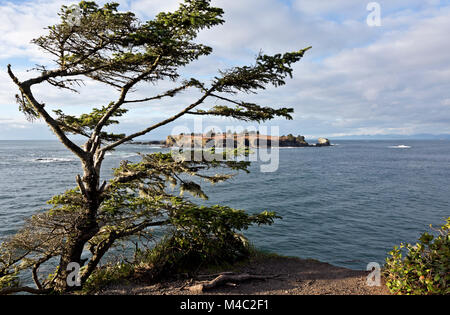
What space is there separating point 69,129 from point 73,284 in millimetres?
5499

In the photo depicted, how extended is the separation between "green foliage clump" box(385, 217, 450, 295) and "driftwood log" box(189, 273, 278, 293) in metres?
3.70

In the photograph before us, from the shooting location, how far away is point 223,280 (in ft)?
26.0

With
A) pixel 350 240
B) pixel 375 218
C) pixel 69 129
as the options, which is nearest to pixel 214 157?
pixel 69 129

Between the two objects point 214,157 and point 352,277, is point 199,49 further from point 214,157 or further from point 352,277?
point 352,277

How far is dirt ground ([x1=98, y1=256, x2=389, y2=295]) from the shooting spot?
7.50 metres

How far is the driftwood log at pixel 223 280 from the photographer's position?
7.55 m

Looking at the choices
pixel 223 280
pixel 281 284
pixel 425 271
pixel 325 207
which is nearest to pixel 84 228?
pixel 223 280

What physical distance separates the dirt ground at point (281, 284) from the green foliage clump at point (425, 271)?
0.79 meters

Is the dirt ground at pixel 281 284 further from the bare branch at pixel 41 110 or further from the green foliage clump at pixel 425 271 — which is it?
the bare branch at pixel 41 110

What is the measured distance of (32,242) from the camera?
728 centimetres

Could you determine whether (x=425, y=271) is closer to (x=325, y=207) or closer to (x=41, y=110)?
(x=41, y=110)

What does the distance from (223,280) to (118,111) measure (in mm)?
7280

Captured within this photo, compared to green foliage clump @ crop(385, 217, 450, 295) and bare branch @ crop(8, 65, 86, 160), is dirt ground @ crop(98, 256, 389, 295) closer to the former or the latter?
green foliage clump @ crop(385, 217, 450, 295)
